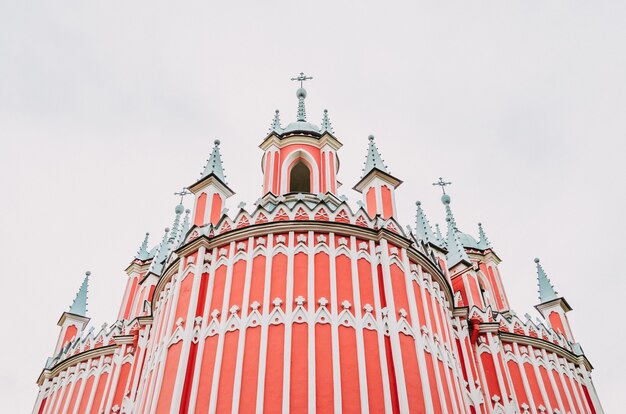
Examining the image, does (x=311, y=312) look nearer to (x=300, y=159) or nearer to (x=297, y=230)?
(x=297, y=230)

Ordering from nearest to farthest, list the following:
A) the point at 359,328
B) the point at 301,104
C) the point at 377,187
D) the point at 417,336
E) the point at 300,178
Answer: the point at 359,328 → the point at 417,336 → the point at 377,187 → the point at 300,178 → the point at 301,104

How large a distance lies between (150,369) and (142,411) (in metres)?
1.07

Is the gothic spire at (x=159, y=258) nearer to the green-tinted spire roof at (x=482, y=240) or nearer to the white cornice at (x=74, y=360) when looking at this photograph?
the white cornice at (x=74, y=360)

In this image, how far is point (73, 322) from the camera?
2427 cm

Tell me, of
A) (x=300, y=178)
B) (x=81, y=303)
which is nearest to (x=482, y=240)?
(x=300, y=178)

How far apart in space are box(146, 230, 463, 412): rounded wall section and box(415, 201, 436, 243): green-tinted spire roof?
6.04m

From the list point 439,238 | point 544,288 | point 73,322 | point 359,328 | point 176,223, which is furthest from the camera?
point 176,223

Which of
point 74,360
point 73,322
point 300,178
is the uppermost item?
point 300,178

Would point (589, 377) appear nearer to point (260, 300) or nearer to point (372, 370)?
point (372, 370)

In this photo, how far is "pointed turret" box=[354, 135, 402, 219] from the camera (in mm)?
17438

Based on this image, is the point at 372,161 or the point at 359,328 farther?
the point at 372,161

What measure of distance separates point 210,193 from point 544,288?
610 inches

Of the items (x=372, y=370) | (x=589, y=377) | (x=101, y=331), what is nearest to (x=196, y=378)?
(x=372, y=370)

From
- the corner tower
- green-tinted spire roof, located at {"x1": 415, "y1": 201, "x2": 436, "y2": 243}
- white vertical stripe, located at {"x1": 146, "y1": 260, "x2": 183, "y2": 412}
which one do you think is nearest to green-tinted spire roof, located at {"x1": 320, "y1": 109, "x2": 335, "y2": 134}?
the corner tower
